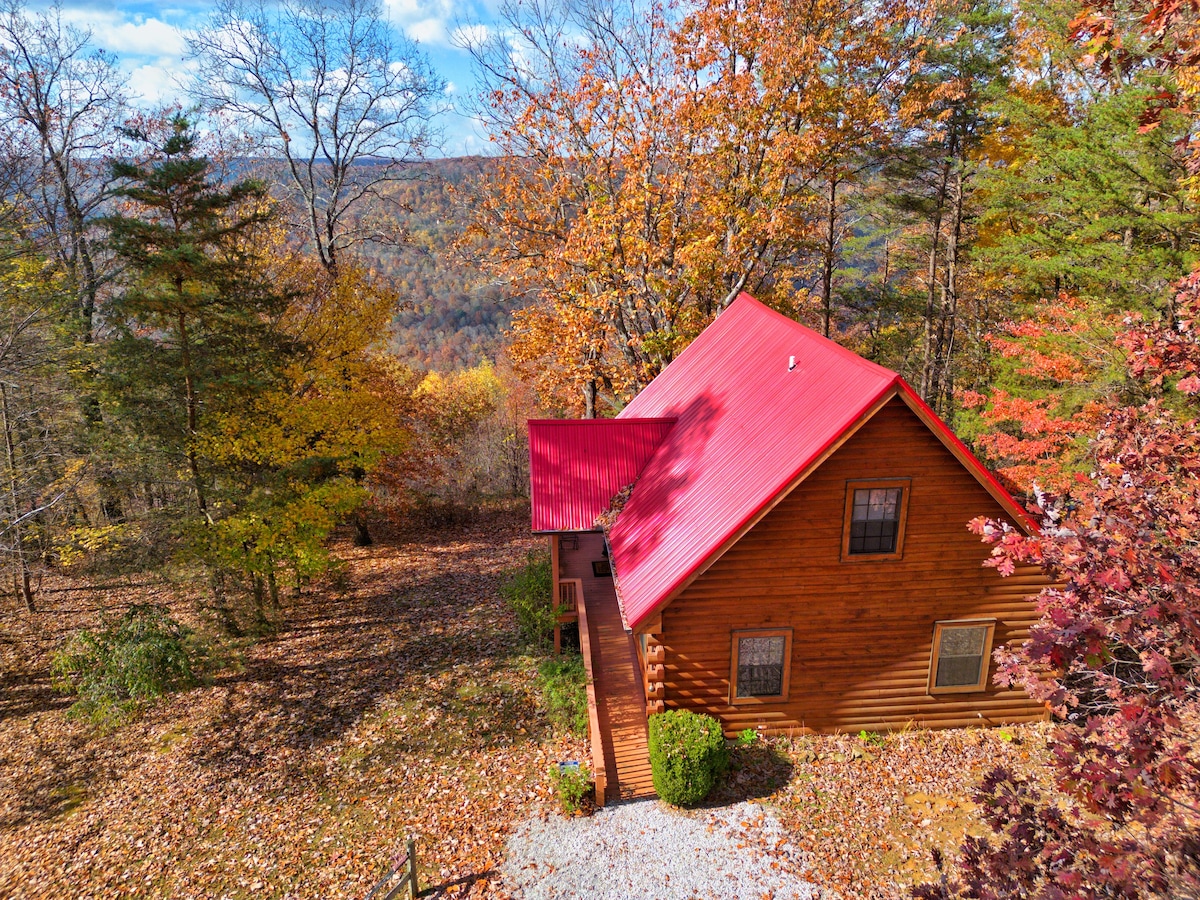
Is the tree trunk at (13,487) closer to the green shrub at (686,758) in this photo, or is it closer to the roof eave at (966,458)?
the green shrub at (686,758)

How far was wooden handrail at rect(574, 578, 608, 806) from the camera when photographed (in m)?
11.4

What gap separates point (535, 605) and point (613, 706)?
5176 millimetres

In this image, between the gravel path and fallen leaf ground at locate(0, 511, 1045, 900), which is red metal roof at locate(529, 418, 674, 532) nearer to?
fallen leaf ground at locate(0, 511, 1045, 900)

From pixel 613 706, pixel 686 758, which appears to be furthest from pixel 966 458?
pixel 613 706

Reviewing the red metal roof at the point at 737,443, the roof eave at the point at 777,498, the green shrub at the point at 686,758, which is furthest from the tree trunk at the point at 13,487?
the green shrub at the point at 686,758

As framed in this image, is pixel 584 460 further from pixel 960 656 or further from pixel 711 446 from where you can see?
pixel 960 656

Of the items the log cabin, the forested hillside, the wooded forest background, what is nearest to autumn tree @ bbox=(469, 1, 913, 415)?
the wooded forest background

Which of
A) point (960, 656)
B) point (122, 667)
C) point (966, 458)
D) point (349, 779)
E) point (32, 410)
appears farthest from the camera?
point (32, 410)

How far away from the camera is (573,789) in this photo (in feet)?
37.3

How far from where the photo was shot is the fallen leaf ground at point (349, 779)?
10.8 metres

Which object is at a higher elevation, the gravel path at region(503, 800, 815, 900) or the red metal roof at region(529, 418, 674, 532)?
the red metal roof at region(529, 418, 674, 532)

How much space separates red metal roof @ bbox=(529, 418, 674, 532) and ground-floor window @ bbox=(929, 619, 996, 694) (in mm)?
7651

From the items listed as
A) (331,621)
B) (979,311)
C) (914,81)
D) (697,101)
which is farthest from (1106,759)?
(979,311)

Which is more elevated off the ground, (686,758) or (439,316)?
(439,316)
